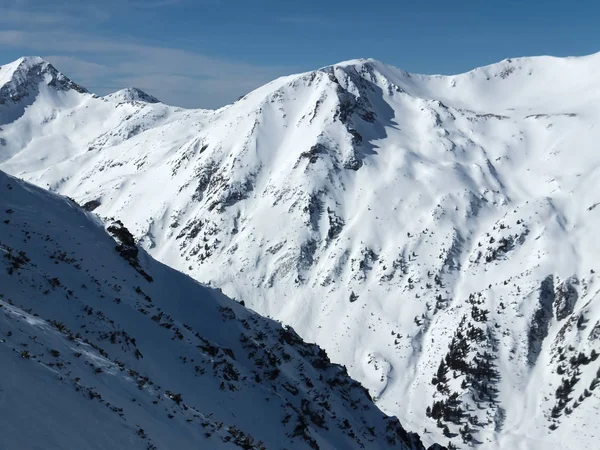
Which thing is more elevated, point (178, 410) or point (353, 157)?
point (353, 157)

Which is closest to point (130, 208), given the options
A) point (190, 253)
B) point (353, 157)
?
point (190, 253)

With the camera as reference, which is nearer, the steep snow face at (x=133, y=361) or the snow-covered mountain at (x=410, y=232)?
the steep snow face at (x=133, y=361)

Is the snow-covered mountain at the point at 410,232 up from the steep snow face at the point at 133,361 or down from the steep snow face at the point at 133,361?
up

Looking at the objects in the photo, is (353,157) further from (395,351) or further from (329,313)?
(395,351)

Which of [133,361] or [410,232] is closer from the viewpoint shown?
[133,361]

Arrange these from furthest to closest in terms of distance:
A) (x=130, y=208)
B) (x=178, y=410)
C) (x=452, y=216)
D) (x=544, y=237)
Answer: (x=130, y=208) → (x=452, y=216) → (x=544, y=237) → (x=178, y=410)
